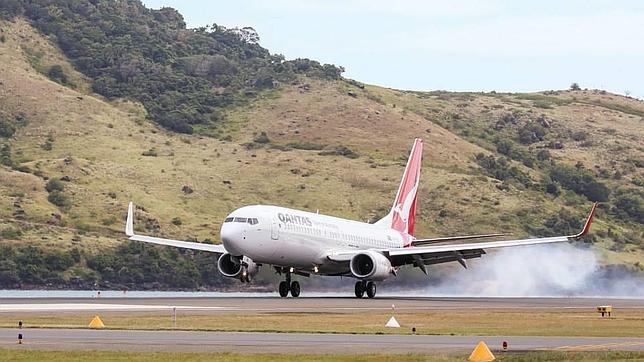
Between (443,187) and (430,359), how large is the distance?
154559mm

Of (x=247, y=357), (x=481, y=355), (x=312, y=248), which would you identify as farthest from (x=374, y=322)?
(x=312, y=248)

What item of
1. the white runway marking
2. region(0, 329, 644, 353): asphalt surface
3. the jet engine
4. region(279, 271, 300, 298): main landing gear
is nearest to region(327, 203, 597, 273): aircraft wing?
region(279, 271, 300, 298): main landing gear

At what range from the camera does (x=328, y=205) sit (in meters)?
185

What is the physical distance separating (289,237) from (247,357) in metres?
43.1

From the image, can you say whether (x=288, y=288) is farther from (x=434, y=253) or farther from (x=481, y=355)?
(x=481, y=355)

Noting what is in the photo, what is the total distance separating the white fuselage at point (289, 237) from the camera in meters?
78.4

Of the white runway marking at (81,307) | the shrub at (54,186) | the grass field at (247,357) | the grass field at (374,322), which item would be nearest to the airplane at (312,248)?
the white runway marking at (81,307)

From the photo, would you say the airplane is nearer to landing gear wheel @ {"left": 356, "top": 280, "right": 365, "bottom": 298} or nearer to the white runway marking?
landing gear wheel @ {"left": 356, "top": 280, "right": 365, "bottom": 298}

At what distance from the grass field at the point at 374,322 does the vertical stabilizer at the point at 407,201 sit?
33376 mm

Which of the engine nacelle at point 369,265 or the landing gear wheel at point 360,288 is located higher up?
the engine nacelle at point 369,265

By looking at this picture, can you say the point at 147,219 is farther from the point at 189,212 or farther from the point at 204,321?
the point at 204,321

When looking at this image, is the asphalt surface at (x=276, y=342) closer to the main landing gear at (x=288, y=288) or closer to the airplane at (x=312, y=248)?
the airplane at (x=312, y=248)

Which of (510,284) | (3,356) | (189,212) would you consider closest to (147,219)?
(189,212)

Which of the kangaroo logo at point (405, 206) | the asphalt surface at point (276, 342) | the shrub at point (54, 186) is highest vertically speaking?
the shrub at point (54, 186)
